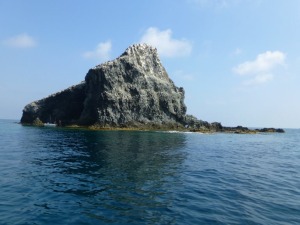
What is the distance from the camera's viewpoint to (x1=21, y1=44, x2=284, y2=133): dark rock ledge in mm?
103438

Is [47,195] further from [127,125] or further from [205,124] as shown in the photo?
[205,124]

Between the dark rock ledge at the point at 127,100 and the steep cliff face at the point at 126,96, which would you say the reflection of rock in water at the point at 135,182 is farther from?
the steep cliff face at the point at 126,96

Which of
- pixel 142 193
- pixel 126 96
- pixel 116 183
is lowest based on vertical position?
pixel 142 193

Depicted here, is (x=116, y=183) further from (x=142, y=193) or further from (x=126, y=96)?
(x=126, y=96)

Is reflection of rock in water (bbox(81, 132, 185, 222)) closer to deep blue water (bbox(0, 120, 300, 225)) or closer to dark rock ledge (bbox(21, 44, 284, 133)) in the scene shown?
deep blue water (bbox(0, 120, 300, 225))

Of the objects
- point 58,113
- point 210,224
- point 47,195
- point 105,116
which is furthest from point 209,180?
point 58,113

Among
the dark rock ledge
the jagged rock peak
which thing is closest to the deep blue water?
the dark rock ledge

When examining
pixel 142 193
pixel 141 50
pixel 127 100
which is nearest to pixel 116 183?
pixel 142 193

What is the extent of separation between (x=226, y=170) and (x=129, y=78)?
84.4 meters

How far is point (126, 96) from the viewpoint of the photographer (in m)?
106

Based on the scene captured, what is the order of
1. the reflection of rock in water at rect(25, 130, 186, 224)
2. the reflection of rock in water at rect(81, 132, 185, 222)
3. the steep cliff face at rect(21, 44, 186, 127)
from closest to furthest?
the reflection of rock in water at rect(25, 130, 186, 224), the reflection of rock in water at rect(81, 132, 185, 222), the steep cliff face at rect(21, 44, 186, 127)

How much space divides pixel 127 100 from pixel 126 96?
1727 millimetres

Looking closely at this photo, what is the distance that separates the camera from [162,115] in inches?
4395

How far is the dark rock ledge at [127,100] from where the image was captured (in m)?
103
